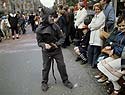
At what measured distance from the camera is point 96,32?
849cm

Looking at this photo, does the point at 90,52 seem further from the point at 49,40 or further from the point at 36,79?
the point at 49,40

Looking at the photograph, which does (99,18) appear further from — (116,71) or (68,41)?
(68,41)

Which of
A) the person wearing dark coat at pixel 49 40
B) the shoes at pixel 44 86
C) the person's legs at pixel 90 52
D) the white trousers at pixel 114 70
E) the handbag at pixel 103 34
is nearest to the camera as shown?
the white trousers at pixel 114 70

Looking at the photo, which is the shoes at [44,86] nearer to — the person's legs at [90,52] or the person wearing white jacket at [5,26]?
the person's legs at [90,52]

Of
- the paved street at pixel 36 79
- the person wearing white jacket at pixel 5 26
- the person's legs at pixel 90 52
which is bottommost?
the person wearing white jacket at pixel 5 26

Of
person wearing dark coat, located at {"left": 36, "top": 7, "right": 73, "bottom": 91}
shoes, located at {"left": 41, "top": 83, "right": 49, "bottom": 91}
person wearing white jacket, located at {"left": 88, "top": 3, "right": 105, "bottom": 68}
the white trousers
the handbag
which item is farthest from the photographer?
person wearing white jacket, located at {"left": 88, "top": 3, "right": 105, "bottom": 68}

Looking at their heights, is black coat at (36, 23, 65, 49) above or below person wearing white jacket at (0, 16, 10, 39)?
above

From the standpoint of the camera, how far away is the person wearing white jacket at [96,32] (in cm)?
821

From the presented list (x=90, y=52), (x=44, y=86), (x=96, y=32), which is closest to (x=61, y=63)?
(x=44, y=86)

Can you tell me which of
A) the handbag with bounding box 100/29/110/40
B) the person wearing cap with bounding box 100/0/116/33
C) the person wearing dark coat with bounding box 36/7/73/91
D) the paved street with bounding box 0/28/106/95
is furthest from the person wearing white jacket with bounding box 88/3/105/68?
the person wearing dark coat with bounding box 36/7/73/91

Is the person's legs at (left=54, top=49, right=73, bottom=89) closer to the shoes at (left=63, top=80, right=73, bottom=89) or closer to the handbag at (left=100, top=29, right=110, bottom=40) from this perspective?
the shoes at (left=63, top=80, right=73, bottom=89)

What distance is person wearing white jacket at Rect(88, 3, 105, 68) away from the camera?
26.9 ft

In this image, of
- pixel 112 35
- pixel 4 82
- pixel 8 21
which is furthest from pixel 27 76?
pixel 8 21

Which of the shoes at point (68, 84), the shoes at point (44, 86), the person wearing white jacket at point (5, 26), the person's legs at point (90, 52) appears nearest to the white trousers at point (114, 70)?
the shoes at point (68, 84)
